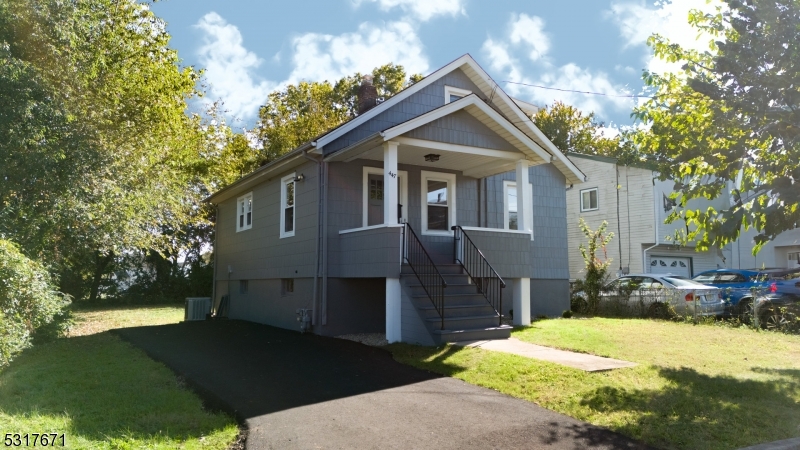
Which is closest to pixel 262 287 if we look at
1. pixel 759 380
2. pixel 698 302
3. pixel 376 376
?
pixel 376 376

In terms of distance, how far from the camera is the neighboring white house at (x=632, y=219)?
2406 centimetres

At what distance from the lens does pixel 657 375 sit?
7.86 metres

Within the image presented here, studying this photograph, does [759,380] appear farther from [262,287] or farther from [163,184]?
[163,184]

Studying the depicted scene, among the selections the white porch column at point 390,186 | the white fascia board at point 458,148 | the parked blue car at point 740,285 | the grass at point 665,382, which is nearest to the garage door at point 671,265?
the parked blue car at point 740,285

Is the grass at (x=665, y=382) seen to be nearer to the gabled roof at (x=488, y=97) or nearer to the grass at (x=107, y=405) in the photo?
the grass at (x=107, y=405)

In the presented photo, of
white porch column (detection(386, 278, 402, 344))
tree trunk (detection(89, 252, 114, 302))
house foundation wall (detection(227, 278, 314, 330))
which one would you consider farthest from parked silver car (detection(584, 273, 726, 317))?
tree trunk (detection(89, 252, 114, 302))

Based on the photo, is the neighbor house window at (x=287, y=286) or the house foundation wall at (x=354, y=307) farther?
the neighbor house window at (x=287, y=286)

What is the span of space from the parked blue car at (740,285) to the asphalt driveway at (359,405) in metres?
10.2

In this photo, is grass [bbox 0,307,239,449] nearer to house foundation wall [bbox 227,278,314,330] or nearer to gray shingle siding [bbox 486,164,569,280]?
house foundation wall [bbox 227,278,314,330]

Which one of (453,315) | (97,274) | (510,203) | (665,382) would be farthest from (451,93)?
(97,274)

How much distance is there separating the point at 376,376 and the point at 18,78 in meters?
9.80

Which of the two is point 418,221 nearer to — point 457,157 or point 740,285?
point 457,157

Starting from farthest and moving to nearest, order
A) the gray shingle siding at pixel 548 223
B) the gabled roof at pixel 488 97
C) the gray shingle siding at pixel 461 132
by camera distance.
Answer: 1. the gray shingle siding at pixel 548 223
2. the gabled roof at pixel 488 97
3. the gray shingle siding at pixel 461 132

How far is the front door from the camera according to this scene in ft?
46.7
